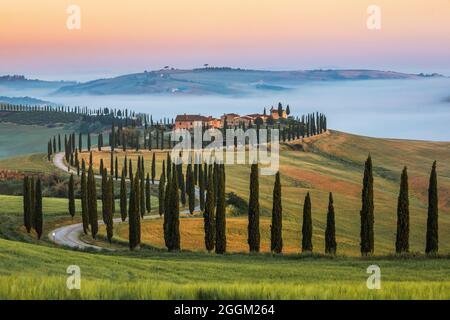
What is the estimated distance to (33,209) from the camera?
216 ft

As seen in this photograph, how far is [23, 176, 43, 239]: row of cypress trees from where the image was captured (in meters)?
63.0

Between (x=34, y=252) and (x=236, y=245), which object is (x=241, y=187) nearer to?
(x=236, y=245)

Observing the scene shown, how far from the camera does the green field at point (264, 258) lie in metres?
13.7

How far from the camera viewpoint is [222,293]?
521 inches

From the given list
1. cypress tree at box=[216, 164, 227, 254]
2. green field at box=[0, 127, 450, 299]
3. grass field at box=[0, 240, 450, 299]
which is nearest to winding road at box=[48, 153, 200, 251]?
green field at box=[0, 127, 450, 299]

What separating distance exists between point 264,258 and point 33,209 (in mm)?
32383

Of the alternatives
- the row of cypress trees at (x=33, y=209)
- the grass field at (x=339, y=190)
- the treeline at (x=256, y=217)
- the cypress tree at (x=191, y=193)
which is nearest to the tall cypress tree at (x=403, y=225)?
the treeline at (x=256, y=217)

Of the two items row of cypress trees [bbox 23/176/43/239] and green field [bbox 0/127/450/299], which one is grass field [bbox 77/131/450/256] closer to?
green field [bbox 0/127/450/299]

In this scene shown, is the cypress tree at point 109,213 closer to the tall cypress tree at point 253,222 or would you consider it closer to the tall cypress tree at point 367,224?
the tall cypress tree at point 253,222

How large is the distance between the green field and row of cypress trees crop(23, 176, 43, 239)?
1.35m

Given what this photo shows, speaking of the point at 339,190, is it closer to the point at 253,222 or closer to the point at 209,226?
the point at 253,222

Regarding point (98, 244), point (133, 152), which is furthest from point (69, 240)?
point (133, 152)

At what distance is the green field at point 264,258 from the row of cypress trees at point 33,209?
4.41 feet

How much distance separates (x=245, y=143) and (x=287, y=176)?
40525mm
